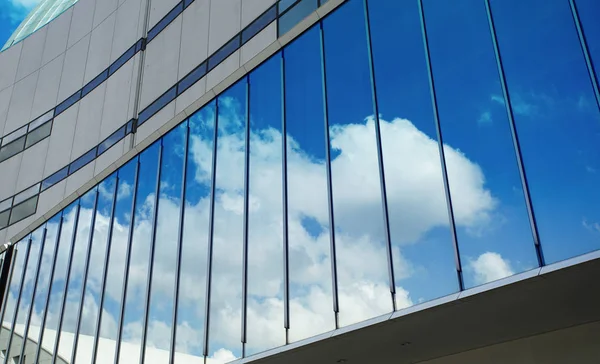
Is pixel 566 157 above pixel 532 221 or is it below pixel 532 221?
above

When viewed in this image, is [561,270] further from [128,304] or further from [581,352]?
[128,304]

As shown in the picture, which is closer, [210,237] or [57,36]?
[210,237]

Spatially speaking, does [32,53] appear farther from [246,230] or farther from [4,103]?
[246,230]

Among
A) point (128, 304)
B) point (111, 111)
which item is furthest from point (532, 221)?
point (111, 111)

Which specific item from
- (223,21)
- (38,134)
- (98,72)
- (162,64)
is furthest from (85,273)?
(38,134)

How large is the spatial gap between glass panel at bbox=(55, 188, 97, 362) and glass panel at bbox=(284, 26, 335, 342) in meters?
8.41

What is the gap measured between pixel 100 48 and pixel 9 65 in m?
8.89

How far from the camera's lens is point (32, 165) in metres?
27.1

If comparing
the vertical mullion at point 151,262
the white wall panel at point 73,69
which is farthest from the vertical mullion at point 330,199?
the white wall panel at point 73,69

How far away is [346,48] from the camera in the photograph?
1325 centimetres

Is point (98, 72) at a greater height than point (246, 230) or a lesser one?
greater

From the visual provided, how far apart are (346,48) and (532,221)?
18.8 feet

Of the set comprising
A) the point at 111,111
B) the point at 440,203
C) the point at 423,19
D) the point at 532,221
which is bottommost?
the point at 532,221

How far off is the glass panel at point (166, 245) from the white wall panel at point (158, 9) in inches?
273
